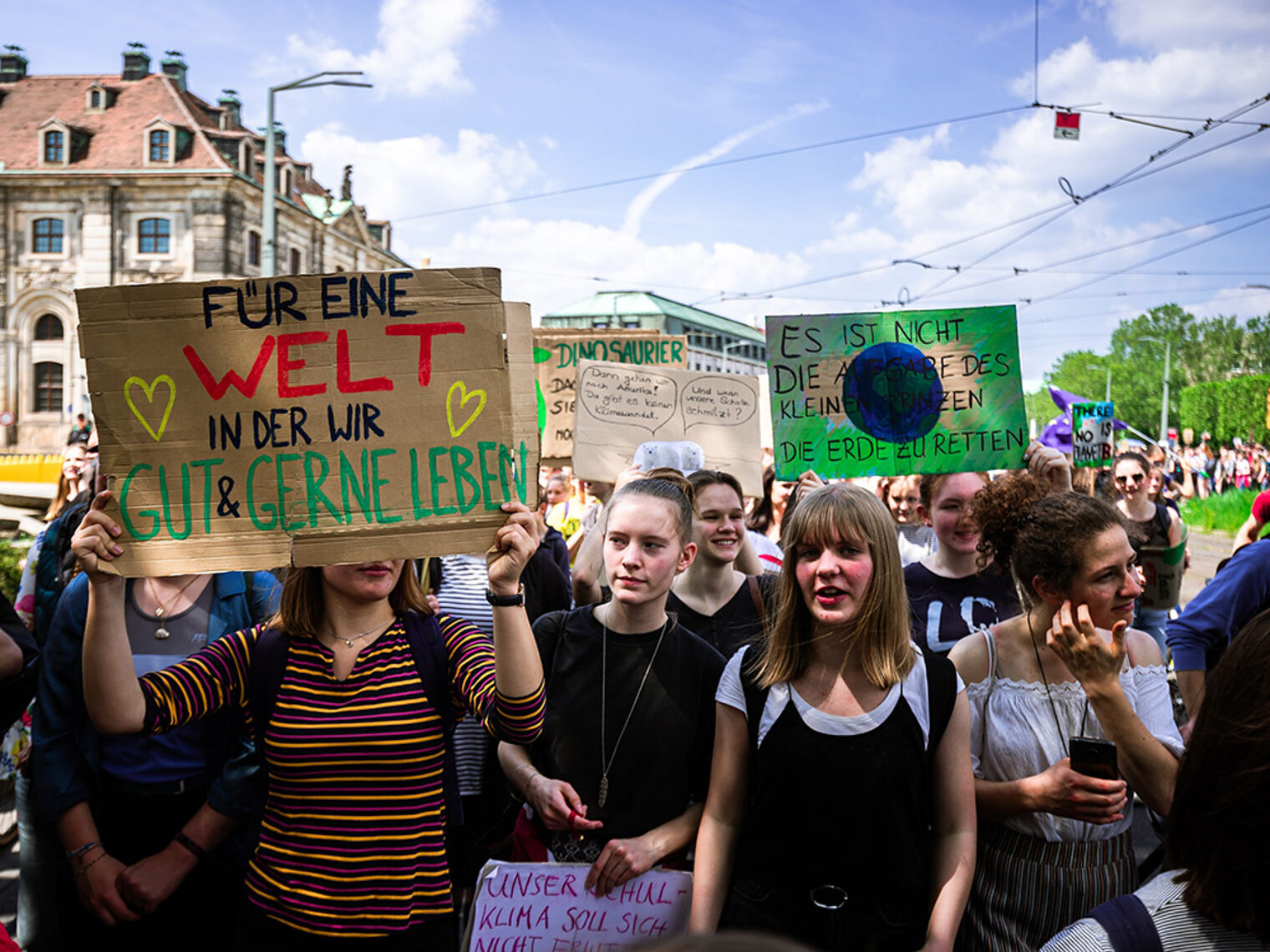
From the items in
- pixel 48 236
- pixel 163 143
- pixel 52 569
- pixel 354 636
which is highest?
pixel 163 143

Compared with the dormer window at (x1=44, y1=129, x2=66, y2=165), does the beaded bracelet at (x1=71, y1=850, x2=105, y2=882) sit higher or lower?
lower

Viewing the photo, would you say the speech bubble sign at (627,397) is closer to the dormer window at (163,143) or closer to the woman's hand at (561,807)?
the woman's hand at (561,807)

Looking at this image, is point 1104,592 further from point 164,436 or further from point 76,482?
point 76,482

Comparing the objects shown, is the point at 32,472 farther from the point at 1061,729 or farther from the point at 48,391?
the point at 1061,729

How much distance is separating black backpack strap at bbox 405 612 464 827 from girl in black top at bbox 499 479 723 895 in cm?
32

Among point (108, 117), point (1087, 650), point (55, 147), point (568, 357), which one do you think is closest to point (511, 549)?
point (1087, 650)

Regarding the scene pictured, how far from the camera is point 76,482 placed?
5.07m

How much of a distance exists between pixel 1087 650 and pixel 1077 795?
13.5 inches

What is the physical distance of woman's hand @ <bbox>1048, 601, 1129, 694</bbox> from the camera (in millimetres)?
2307

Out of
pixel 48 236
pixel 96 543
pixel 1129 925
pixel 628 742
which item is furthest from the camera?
pixel 48 236

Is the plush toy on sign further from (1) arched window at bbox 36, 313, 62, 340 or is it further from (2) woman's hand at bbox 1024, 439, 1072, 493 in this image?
(1) arched window at bbox 36, 313, 62, 340

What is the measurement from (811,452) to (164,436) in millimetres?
2832

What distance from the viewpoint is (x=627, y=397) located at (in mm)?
5547

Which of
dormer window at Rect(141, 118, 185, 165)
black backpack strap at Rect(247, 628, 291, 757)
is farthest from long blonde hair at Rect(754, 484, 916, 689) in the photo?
dormer window at Rect(141, 118, 185, 165)
